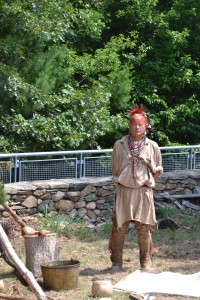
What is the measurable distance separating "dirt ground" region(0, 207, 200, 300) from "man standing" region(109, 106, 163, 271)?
14.5 inches

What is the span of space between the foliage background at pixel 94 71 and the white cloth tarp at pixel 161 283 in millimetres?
5439

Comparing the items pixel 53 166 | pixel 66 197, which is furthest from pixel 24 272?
pixel 53 166

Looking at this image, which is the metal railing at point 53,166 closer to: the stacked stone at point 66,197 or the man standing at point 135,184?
the stacked stone at point 66,197

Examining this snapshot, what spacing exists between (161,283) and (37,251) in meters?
1.56

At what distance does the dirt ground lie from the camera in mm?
6836

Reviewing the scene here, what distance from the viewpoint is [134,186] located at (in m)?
7.77

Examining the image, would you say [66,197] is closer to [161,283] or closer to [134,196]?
[134,196]

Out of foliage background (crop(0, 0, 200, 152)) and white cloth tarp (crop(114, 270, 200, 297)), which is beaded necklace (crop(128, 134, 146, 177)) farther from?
foliage background (crop(0, 0, 200, 152))

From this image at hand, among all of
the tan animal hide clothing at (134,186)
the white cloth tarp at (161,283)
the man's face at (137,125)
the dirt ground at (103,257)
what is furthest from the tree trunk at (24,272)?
the man's face at (137,125)

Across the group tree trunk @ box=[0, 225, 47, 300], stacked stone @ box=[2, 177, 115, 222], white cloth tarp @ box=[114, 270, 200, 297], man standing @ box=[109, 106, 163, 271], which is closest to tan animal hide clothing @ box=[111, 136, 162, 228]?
man standing @ box=[109, 106, 163, 271]

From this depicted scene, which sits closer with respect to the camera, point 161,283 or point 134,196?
point 161,283

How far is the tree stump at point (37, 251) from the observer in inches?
296

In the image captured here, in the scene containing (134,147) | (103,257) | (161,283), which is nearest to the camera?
(161,283)

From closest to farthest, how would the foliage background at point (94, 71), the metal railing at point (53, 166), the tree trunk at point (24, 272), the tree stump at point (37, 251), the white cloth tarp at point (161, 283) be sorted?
the tree trunk at point (24, 272)
the white cloth tarp at point (161, 283)
the tree stump at point (37, 251)
the metal railing at point (53, 166)
the foliage background at point (94, 71)
